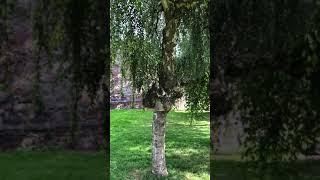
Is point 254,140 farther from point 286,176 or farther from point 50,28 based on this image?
point 50,28

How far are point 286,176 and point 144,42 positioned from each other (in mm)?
2058

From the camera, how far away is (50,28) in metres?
2.16

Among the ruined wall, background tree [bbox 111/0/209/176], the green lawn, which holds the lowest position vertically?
the green lawn

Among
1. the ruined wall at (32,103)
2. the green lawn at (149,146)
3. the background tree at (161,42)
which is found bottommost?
the green lawn at (149,146)

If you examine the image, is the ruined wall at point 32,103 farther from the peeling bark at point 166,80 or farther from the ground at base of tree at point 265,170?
the peeling bark at point 166,80

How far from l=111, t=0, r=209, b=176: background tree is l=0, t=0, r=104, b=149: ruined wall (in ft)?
4.37

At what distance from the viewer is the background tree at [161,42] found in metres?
3.69

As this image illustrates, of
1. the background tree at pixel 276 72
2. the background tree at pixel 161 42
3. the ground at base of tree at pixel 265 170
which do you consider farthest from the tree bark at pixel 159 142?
the background tree at pixel 276 72

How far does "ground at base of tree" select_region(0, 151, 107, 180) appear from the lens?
7.64ft

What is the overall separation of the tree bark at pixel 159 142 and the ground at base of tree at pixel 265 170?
1499mm

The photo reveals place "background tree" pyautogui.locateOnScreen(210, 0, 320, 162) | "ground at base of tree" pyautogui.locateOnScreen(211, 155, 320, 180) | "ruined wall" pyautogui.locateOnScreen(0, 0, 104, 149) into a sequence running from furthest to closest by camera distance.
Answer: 1. "ruined wall" pyautogui.locateOnScreen(0, 0, 104, 149)
2. "ground at base of tree" pyautogui.locateOnScreen(211, 155, 320, 180)
3. "background tree" pyautogui.locateOnScreen(210, 0, 320, 162)

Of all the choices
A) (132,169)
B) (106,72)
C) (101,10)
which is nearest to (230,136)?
(106,72)

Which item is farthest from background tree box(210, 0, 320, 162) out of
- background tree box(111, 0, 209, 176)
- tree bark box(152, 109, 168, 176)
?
tree bark box(152, 109, 168, 176)

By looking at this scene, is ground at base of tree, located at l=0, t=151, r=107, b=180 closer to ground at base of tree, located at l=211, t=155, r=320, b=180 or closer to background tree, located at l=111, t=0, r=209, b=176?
ground at base of tree, located at l=211, t=155, r=320, b=180
